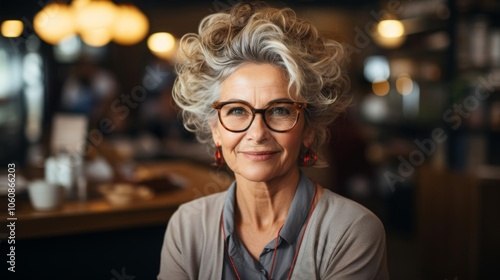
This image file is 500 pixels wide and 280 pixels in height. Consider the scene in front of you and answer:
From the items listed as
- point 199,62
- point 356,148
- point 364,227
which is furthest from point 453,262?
point 199,62

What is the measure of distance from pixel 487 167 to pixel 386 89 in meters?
2.37

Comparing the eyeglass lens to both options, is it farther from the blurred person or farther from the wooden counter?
the blurred person

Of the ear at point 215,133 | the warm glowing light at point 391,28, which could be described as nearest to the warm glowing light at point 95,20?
the warm glowing light at point 391,28

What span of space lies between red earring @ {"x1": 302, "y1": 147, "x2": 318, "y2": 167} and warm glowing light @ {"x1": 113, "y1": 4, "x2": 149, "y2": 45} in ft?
11.1

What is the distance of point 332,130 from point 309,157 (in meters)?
0.19

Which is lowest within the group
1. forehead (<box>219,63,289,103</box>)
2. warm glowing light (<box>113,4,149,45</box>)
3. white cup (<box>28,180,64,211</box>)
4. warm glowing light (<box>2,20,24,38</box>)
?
white cup (<box>28,180,64,211</box>)

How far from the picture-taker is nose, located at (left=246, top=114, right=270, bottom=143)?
1.39 m

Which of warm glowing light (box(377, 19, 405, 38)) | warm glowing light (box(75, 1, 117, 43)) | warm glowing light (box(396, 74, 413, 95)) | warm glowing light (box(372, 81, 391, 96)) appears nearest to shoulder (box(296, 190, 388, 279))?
warm glowing light (box(75, 1, 117, 43))

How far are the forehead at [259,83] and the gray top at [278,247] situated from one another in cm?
31

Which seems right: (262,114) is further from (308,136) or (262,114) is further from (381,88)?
(381,88)

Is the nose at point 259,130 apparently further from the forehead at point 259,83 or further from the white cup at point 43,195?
the white cup at point 43,195

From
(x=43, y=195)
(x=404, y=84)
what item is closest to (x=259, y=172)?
(x=43, y=195)

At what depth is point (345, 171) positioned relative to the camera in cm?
588

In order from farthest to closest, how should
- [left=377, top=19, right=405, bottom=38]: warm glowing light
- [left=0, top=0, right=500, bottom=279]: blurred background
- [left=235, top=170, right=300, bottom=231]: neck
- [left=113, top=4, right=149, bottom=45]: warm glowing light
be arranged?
[left=377, top=19, right=405, bottom=38]: warm glowing light < [left=113, top=4, right=149, bottom=45]: warm glowing light < [left=0, top=0, right=500, bottom=279]: blurred background < [left=235, top=170, right=300, bottom=231]: neck
